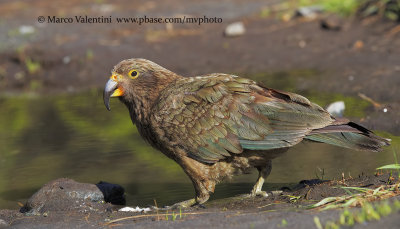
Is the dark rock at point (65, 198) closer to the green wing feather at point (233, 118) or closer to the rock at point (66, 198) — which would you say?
the rock at point (66, 198)

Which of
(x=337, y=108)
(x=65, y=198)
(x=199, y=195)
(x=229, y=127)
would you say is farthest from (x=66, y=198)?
(x=337, y=108)

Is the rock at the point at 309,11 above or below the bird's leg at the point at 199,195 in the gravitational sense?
above

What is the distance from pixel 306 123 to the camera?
207 inches

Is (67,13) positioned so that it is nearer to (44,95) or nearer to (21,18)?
(21,18)

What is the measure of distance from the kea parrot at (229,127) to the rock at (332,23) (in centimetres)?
658

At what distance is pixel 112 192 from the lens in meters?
6.04

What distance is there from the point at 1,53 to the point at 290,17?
18.0ft

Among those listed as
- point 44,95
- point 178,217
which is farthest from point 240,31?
point 178,217

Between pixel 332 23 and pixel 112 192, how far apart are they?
698 centimetres

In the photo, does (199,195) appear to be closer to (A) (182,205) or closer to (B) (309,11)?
(A) (182,205)

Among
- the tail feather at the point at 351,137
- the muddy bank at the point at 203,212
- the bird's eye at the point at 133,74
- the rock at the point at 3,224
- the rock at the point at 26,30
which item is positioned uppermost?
the rock at the point at 26,30

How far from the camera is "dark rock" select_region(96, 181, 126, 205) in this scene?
6.00 m

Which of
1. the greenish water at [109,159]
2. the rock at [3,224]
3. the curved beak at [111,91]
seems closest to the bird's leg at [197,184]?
the greenish water at [109,159]

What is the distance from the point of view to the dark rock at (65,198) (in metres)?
5.81
